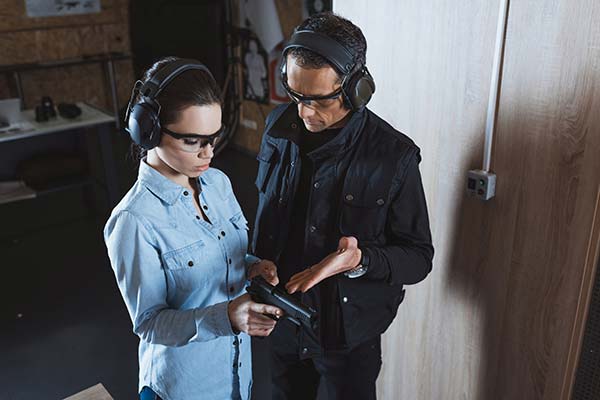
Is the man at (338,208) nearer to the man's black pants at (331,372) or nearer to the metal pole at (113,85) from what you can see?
the man's black pants at (331,372)

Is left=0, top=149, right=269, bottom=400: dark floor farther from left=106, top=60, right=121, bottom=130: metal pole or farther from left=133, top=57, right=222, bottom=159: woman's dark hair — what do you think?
left=106, top=60, right=121, bottom=130: metal pole

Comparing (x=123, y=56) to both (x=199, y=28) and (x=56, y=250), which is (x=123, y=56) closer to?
(x=199, y=28)

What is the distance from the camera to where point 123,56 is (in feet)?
22.6

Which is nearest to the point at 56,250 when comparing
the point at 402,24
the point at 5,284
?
the point at 5,284

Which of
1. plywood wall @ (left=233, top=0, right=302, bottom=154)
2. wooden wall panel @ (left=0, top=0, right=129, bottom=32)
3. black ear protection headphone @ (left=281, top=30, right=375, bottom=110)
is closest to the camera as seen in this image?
black ear protection headphone @ (left=281, top=30, right=375, bottom=110)

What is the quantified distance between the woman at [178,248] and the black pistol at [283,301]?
0.9 inches

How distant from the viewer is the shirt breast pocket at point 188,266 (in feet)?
4.27

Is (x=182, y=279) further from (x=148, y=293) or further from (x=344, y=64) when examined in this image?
(x=344, y=64)

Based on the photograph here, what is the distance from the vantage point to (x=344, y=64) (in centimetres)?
137

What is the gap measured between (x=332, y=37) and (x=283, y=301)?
0.65m

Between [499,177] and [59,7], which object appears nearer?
[499,177]

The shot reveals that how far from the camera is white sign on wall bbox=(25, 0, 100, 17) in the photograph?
6.59m

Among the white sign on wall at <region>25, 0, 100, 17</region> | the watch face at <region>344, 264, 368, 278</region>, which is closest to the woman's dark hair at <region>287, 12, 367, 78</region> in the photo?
the watch face at <region>344, 264, 368, 278</region>

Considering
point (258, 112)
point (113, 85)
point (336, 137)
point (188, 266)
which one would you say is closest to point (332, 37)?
point (336, 137)
